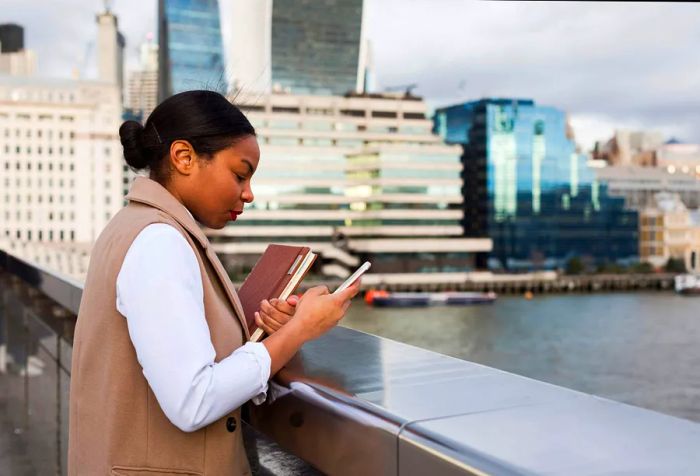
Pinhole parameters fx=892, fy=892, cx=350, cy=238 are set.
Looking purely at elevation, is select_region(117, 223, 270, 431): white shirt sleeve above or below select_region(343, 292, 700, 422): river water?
above

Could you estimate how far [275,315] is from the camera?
1.18m

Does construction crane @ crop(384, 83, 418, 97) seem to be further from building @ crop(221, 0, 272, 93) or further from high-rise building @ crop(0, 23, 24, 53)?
high-rise building @ crop(0, 23, 24, 53)

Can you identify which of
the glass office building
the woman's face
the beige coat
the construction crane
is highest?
the glass office building

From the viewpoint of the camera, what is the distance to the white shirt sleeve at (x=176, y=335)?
96 cm

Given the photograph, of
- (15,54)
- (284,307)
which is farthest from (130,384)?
(15,54)

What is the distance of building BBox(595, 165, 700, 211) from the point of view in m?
88.0

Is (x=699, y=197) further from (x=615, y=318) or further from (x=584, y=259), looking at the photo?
(x=615, y=318)

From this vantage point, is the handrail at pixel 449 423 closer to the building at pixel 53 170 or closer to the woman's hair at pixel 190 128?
the woman's hair at pixel 190 128

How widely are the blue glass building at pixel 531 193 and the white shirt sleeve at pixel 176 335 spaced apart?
65224mm

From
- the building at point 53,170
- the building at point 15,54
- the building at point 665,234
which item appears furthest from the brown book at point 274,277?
the building at point 15,54

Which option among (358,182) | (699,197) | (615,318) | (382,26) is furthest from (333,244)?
(699,197)

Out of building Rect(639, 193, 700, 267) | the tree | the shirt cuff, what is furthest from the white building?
the shirt cuff

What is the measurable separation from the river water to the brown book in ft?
74.3

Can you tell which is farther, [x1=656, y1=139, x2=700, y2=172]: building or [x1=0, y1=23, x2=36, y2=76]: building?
[x1=656, y1=139, x2=700, y2=172]: building
